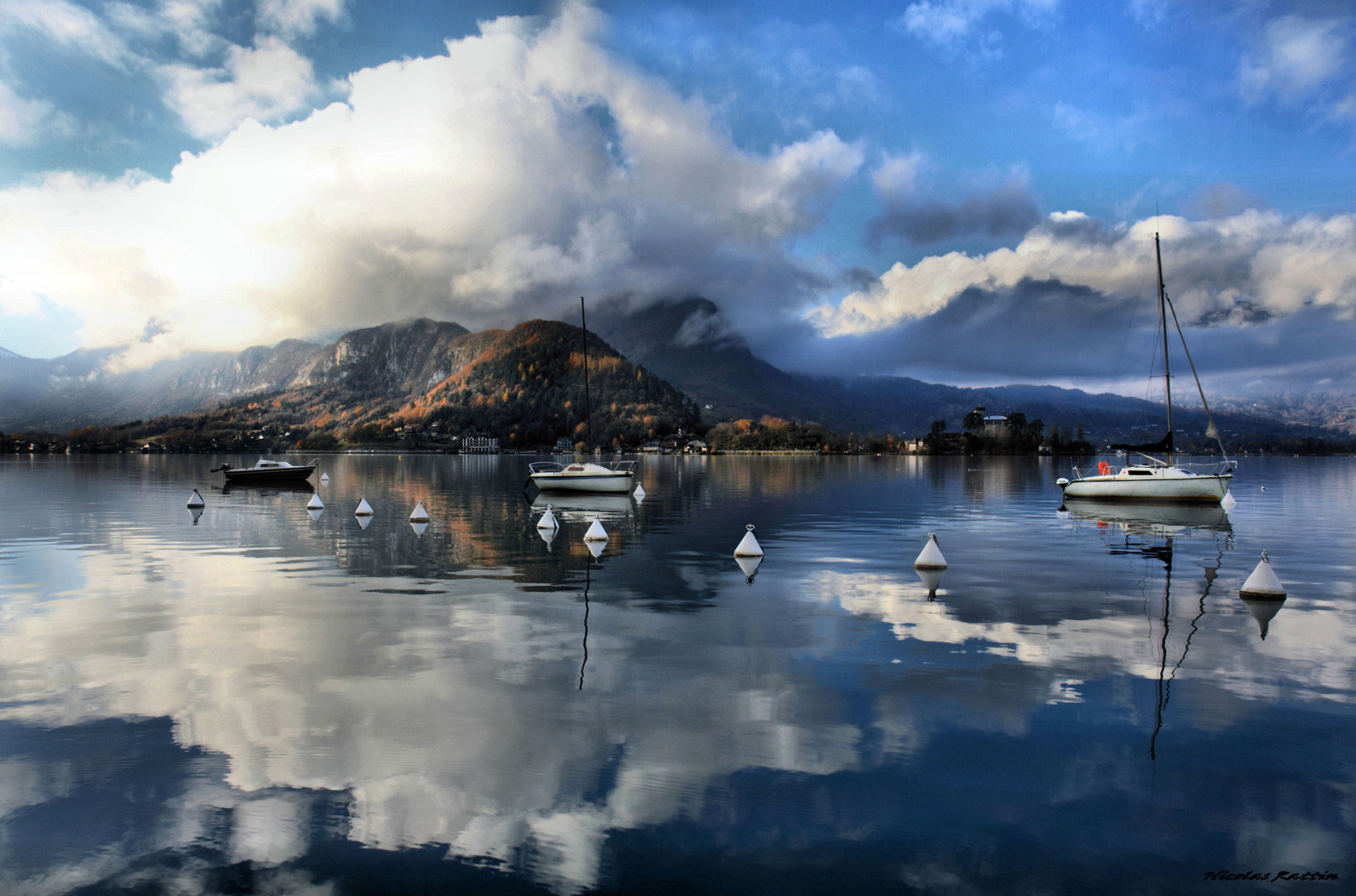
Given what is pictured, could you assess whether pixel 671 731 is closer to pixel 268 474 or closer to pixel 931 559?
pixel 931 559

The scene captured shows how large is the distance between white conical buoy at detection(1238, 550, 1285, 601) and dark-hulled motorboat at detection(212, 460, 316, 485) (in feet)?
248

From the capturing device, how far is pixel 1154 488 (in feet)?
166

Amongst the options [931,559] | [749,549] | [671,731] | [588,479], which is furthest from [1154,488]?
[671,731]

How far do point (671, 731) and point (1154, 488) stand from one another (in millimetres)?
51450

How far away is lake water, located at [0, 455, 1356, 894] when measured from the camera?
721 centimetres

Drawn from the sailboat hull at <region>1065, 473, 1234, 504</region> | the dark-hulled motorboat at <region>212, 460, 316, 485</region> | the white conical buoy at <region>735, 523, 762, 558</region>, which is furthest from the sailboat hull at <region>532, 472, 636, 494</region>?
the sailboat hull at <region>1065, 473, 1234, 504</region>

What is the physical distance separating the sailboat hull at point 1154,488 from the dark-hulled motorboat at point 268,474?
69.5 m

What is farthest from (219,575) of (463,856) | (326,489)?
(326,489)

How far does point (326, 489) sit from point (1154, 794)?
7596 centimetres

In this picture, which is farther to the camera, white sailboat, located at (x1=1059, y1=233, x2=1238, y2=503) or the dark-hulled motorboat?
the dark-hulled motorboat

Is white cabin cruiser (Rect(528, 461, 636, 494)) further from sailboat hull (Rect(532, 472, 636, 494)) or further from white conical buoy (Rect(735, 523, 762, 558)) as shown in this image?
white conical buoy (Rect(735, 523, 762, 558))

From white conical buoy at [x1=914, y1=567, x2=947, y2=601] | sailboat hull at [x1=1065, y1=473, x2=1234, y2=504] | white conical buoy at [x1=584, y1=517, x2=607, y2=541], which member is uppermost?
sailboat hull at [x1=1065, y1=473, x2=1234, y2=504]

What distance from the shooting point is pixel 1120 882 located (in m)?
6.85

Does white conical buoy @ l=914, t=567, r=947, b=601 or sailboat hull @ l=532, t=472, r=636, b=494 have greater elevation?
sailboat hull @ l=532, t=472, r=636, b=494
